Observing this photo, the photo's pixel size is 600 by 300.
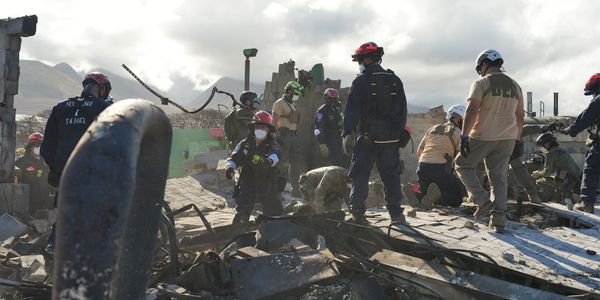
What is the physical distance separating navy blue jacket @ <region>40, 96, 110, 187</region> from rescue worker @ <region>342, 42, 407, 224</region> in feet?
8.56

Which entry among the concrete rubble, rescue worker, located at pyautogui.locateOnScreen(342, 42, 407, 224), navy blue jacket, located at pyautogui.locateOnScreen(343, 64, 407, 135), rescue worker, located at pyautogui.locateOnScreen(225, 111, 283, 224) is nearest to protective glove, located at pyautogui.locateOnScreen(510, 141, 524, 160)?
the concrete rubble

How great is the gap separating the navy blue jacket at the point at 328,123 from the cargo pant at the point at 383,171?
3.65 metres

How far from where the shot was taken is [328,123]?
873 centimetres

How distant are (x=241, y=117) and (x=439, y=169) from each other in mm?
3724

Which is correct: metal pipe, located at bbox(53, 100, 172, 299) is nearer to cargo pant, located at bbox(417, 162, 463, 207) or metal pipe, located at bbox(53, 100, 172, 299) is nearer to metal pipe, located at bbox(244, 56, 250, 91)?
cargo pant, located at bbox(417, 162, 463, 207)

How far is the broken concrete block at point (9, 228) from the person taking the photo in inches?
262

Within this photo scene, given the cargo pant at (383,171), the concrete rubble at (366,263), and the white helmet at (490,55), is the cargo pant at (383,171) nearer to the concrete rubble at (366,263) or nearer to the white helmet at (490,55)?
the concrete rubble at (366,263)

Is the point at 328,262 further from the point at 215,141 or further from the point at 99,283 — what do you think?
the point at 215,141

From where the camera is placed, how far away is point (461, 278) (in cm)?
346

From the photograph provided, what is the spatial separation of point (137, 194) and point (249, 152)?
13.4 feet

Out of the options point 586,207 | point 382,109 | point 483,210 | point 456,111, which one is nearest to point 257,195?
point 382,109

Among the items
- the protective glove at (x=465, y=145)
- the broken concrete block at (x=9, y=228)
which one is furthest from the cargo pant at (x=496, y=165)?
the broken concrete block at (x=9, y=228)

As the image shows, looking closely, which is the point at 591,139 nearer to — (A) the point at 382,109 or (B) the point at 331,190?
(A) the point at 382,109

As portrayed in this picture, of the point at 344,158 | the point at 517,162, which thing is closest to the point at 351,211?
the point at 517,162
